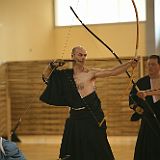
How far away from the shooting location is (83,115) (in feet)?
9.84

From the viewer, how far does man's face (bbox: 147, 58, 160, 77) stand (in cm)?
293

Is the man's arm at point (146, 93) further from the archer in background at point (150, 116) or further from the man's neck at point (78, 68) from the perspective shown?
the man's neck at point (78, 68)

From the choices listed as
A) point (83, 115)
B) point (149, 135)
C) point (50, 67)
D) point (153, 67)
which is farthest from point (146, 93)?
point (50, 67)

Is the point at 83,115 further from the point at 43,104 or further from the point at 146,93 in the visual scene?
the point at 43,104

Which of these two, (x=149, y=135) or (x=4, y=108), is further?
(x=4, y=108)

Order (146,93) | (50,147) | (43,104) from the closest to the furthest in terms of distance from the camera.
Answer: (146,93), (50,147), (43,104)

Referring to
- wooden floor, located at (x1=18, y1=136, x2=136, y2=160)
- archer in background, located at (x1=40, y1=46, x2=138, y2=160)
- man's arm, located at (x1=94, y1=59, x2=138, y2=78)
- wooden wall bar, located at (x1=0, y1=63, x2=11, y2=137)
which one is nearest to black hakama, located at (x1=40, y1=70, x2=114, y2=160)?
archer in background, located at (x1=40, y1=46, x2=138, y2=160)

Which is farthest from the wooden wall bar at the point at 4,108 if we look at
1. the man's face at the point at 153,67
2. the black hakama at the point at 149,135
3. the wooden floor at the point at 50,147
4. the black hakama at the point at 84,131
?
the man's face at the point at 153,67

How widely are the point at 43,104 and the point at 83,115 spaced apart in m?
3.14

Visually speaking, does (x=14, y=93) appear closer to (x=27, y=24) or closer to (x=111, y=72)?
(x=27, y=24)

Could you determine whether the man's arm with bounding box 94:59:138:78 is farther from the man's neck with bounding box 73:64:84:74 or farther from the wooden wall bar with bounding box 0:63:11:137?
the wooden wall bar with bounding box 0:63:11:137

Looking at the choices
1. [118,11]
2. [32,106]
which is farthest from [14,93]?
[118,11]

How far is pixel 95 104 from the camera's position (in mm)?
3010

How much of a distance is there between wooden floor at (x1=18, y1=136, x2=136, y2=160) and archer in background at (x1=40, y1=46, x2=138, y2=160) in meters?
1.55
